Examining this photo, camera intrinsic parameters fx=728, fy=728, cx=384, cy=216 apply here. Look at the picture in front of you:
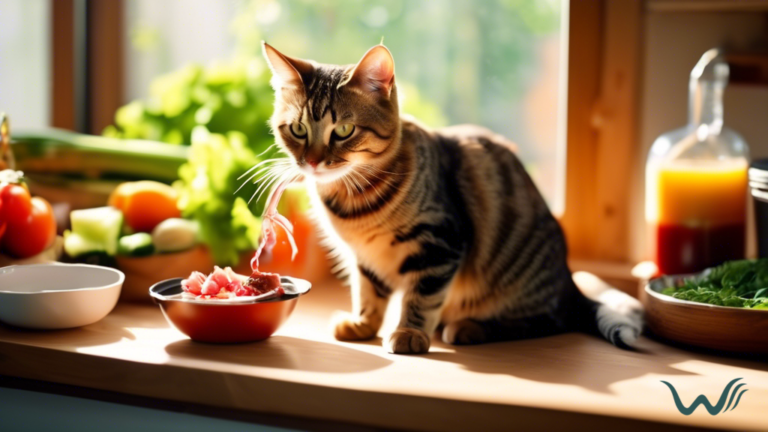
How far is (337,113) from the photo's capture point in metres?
1.25

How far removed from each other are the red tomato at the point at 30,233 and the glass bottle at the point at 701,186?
1309mm

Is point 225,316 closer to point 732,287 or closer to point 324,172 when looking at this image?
point 324,172

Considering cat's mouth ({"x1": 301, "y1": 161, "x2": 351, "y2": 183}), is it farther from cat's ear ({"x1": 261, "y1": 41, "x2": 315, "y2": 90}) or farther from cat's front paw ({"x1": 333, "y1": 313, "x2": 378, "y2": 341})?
cat's front paw ({"x1": 333, "y1": 313, "x2": 378, "y2": 341})

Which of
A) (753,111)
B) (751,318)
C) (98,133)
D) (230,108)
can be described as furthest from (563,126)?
(98,133)

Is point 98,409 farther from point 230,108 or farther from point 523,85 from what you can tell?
point 523,85

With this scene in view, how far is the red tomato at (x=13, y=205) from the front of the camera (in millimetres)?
1459

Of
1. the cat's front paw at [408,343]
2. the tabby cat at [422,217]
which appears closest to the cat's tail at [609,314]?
the tabby cat at [422,217]

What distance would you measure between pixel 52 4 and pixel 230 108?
0.74 metres

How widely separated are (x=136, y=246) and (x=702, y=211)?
1213 millimetres

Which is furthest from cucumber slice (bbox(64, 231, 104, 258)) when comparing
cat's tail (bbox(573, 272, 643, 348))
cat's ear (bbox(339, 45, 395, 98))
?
cat's tail (bbox(573, 272, 643, 348))

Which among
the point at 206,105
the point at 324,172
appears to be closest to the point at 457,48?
the point at 206,105

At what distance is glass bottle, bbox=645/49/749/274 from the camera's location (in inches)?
60.8

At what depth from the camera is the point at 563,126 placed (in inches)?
71.7

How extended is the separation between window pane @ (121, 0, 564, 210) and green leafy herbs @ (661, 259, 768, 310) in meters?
0.56
